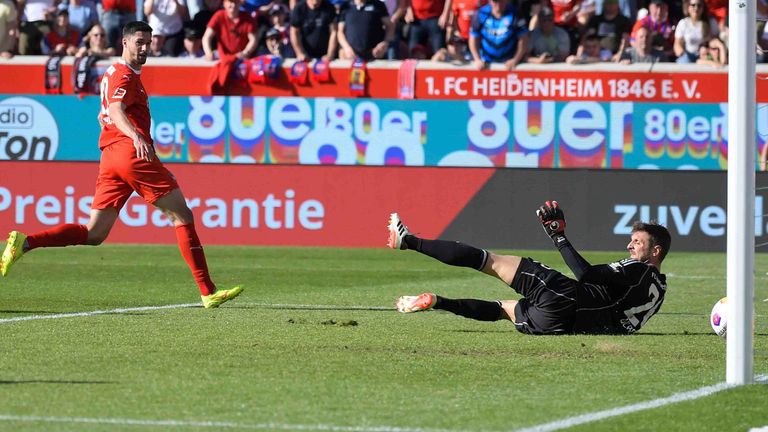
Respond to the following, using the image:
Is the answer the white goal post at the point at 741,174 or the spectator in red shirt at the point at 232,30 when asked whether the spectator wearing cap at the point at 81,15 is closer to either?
the spectator in red shirt at the point at 232,30

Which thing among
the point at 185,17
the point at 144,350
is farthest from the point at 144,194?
→ the point at 185,17

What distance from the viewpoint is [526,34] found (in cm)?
2169

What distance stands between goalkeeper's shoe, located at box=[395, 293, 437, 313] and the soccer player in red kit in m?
2.04

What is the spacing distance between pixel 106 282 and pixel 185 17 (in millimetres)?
9474

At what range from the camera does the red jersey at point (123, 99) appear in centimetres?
1148

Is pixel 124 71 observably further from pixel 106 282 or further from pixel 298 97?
pixel 298 97

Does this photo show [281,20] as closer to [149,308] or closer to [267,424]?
[149,308]

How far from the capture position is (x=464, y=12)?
22562 millimetres

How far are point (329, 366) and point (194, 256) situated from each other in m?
3.61

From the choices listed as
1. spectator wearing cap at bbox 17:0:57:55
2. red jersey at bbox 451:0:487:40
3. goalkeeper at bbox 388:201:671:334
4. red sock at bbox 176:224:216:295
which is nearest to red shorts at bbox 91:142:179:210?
red sock at bbox 176:224:216:295

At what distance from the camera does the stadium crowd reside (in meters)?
21.7

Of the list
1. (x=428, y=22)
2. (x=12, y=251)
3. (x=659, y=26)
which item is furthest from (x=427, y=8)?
(x=12, y=251)

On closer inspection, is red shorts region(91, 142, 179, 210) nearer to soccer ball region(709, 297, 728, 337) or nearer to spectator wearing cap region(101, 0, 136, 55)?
soccer ball region(709, 297, 728, 337)

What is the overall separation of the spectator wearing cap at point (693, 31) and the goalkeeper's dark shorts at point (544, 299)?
12220 mm
